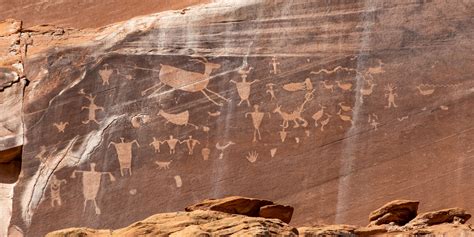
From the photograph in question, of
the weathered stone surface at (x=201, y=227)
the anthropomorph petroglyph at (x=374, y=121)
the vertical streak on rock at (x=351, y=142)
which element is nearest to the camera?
the weathered stone surface at (x=201, y=227)

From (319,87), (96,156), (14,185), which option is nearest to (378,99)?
(319,87)

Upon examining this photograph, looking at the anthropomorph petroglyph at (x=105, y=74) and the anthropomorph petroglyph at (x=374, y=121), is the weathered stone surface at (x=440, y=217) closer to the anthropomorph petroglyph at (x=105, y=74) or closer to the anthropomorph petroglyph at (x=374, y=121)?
the anthropomorph petroglyph at (x=374, y=121)

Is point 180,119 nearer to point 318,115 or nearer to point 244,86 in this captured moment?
point 244,86

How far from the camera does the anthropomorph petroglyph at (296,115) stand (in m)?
9.80

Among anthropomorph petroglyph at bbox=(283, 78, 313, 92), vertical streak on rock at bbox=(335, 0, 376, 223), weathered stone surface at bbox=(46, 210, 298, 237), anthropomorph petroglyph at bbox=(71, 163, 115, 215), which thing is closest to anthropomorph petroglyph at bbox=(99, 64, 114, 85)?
anthropomorph petroglyph at bbox=(71, 163, 115, 215)

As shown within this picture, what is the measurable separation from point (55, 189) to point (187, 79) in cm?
129

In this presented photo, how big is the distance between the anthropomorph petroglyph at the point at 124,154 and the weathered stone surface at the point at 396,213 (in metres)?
2.10

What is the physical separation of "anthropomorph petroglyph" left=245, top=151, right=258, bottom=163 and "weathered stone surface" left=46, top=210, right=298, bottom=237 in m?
1.69

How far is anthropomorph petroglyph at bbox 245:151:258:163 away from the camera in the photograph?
9773mm

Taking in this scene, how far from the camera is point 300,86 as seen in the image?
989 cm

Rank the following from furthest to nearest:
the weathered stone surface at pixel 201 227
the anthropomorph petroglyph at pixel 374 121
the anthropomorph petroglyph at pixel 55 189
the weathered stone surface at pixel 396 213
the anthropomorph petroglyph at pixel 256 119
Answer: the anthropomorph petroglyph at pixel 55 189 → the anthropomorph petroglyph at pixel 256 119 → the anthropomorph petroglyph at pixel 374 121 → the weathered stone surface at pixel 396 213 → the weathered stone surface at pixel 201 227

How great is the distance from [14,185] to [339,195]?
247 centimetres

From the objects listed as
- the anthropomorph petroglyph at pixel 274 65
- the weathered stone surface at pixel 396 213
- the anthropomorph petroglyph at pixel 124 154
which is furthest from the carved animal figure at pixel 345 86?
the anthropomorph petroglyph at pixel 124 154

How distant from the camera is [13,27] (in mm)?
10562
